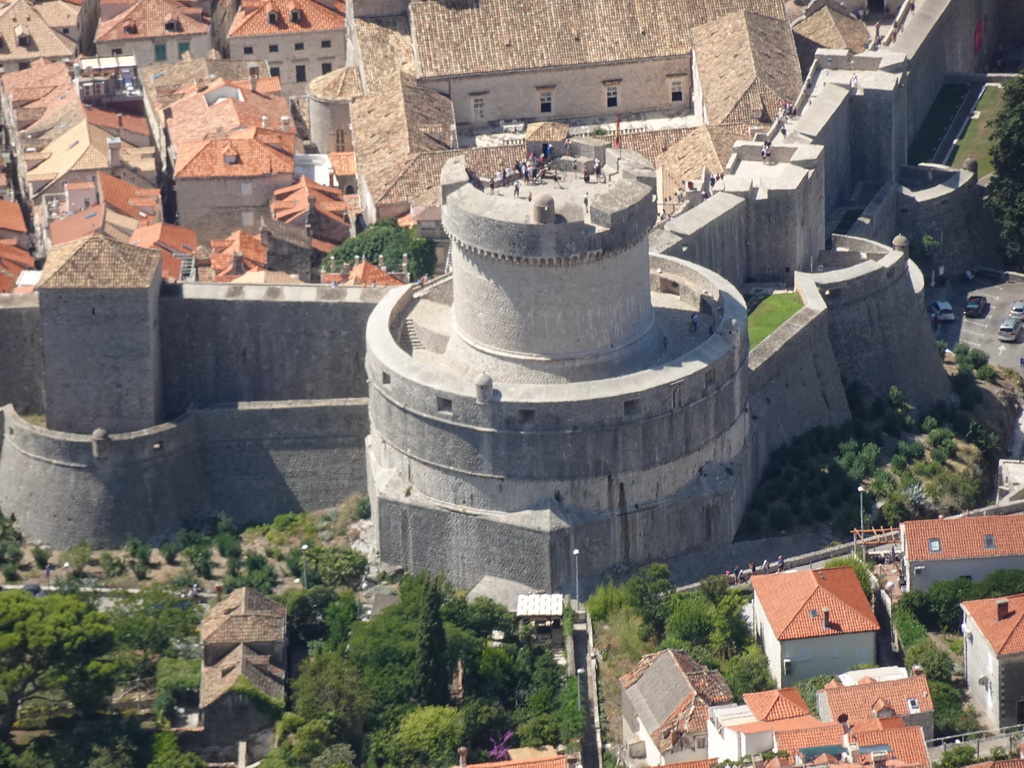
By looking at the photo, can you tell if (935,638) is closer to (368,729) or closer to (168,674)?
(368,729)

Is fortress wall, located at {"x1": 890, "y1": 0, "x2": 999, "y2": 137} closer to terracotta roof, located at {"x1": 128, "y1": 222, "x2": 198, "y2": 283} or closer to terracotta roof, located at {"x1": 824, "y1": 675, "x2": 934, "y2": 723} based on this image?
terracotta roof, located at {"x1": 128, "y1": 222, "x2": 198, "y2": 283}

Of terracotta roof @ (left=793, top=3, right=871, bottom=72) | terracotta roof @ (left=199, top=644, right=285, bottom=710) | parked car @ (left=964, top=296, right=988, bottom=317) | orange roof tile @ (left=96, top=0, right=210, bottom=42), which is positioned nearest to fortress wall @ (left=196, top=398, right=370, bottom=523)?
terracotta roof @ (left=199, top=644, right=285, bottom=710)

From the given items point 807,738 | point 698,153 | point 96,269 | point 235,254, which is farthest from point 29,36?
point 807,738

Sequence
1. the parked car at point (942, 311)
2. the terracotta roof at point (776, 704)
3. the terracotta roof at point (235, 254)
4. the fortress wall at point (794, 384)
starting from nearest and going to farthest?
the terracotta roof at point (776, 704), the fortress wall at point (794, 384), the terracotta roof at point (235, 254), the parked car at point (942, 311)

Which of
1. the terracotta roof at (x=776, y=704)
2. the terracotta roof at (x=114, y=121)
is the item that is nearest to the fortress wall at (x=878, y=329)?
the terracotta roof at (x=776, y=704)

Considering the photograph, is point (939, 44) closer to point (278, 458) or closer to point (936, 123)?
point (936, 123)

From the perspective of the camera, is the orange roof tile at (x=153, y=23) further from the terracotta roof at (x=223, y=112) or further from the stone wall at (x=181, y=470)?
the stone wall at (x=181, y=470)

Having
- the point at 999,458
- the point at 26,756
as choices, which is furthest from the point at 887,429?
the point at 26,756
